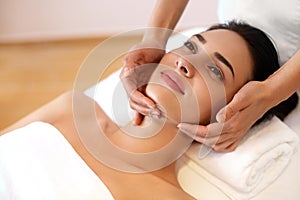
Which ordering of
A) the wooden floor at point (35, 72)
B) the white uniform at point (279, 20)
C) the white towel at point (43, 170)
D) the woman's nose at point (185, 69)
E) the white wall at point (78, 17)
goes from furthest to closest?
1. the white wall at point (78, 17)
2. the wooden floor at point (35, 72)
3. the white uniform at point (279, 20)
4. the woman's nose at point (185, 69)
5. the white towel at point (43, 170)

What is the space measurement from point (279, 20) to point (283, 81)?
305 mm

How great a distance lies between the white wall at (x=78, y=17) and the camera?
2.62m

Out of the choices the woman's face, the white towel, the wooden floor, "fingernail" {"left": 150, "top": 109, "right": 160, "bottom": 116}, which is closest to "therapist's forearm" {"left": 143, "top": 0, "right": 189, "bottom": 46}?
the woman's face

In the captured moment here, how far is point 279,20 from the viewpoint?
1.45 m

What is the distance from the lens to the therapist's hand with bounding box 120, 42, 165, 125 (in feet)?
4.00

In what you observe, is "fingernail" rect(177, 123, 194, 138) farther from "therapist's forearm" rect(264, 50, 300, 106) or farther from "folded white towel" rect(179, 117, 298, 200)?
"therapist's forearm" rect(264, 50, 300, 106)

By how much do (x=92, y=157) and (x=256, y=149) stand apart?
1.35ft

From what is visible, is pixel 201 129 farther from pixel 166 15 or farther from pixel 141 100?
pixel 166 15

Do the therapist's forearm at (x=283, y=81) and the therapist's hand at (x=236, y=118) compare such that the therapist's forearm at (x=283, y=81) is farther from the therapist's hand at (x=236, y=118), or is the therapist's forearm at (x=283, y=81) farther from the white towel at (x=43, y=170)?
the white towel at (x=43, y=170)

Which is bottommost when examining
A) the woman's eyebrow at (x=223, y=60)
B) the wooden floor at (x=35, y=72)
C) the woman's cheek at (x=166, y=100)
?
the wooden floor at (x=35, y=72)

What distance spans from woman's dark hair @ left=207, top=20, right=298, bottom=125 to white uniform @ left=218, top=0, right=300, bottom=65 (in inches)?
3.7

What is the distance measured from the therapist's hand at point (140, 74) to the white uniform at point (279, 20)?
0.31 metres

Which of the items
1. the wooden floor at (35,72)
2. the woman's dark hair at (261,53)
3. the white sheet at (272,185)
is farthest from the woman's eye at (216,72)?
the wooden floor at (35,72)

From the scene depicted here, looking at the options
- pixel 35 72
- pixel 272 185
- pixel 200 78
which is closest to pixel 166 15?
pixel 200 78
